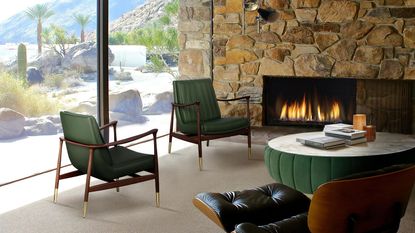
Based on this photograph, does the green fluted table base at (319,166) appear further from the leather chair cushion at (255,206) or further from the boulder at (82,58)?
the boulder at (82,58)

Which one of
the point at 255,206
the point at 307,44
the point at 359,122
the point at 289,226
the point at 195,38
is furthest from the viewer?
the point at 195,38

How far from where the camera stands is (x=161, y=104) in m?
7.21

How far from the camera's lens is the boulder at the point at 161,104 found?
7039 mm

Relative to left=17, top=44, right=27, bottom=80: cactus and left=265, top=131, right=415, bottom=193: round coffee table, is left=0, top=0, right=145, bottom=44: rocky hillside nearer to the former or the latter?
left=17, top=44, right=27, bottom=80: cactus

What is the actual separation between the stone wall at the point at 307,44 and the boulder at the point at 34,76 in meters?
2.57

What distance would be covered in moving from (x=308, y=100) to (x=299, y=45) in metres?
0.76

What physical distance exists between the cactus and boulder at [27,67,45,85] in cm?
6

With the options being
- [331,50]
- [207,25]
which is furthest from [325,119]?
[207,25]

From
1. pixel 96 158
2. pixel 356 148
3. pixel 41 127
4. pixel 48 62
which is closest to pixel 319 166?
pixel 356 148

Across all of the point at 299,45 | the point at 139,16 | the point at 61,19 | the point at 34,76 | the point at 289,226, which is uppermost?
the point at 139,16

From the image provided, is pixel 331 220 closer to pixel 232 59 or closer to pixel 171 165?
pixel 171 165

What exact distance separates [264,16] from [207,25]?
84 centimetres

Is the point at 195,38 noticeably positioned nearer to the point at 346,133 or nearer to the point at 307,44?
the point at 307,44

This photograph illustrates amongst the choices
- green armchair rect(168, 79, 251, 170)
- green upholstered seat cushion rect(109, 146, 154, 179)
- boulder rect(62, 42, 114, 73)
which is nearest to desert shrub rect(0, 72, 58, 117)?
boulder rect(62, 42, 114, 73)
